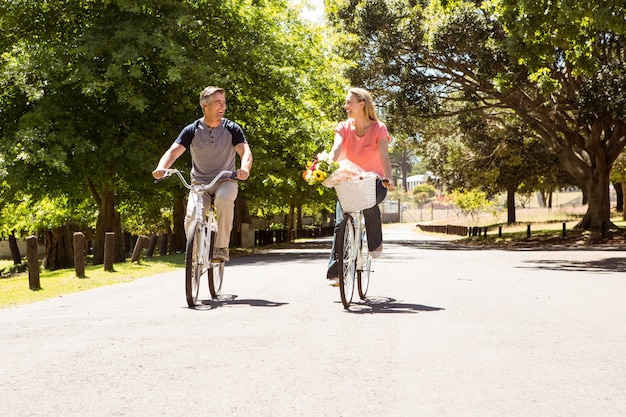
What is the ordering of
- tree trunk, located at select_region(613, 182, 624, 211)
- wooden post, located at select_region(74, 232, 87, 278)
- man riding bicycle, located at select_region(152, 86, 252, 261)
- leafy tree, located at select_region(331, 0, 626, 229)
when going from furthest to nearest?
tree trunk, located at select_region(613, 182, 624, 211) → leafy tree, located at select_region(331, 0, 626, 229) → wooden post, located at select_region(74, 232, 87, 278) → man riding bicycle, located at select_region(152, 86, 252, 261)

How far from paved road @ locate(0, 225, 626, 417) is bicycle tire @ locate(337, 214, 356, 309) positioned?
0.65 ft

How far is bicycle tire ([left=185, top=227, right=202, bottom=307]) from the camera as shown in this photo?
7371mm

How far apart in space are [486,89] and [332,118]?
6.10 metres

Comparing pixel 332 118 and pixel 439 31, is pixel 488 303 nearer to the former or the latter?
pixel 439 31

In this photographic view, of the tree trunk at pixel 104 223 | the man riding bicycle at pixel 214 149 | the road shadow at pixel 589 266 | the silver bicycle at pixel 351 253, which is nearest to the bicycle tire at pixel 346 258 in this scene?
the silver bicycle at pixel 351 253

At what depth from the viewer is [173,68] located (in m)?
20.1

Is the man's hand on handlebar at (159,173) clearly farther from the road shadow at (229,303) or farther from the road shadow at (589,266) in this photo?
the road shadow at (589,266)

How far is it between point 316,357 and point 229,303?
3121 millimetres

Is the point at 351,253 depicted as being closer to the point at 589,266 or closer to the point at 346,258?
the point at 346,258

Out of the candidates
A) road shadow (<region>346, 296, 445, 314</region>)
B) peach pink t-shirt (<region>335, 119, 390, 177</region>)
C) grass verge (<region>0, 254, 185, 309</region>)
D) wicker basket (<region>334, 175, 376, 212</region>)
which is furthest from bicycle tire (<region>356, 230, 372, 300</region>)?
grass verge (<region>0, 254, 185, 309</region>)

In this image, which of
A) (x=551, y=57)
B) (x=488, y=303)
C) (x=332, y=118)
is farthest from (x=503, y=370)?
(x=332, y=118)

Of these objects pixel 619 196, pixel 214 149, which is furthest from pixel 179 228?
pixel 619 196

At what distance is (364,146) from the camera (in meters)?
7.63

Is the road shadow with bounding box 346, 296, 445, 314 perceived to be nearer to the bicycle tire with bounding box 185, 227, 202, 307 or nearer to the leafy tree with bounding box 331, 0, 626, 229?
the bicycle tire with bounding box 185, 227, 202, 307
